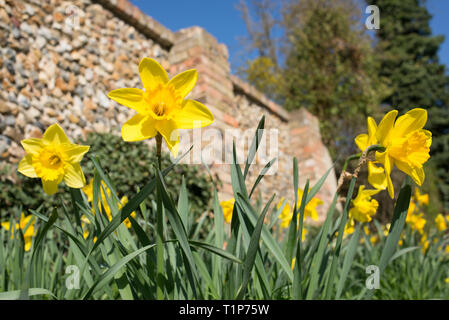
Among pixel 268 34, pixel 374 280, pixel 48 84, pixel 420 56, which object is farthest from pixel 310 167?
pixel 420 56

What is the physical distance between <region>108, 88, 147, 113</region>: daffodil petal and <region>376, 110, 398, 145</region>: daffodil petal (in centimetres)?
44

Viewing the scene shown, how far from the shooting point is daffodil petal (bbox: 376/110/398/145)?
25.7 inches

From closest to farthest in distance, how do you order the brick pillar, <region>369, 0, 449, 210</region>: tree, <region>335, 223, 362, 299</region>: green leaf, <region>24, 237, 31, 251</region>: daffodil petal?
1. <region>335, 223, 362, 299</region>: green leaf
2. <region>24, 237, 31, 251</region>: daffodil petal
3. the brick pillar
4. <region>369, 0, 449, 210</region>: tree

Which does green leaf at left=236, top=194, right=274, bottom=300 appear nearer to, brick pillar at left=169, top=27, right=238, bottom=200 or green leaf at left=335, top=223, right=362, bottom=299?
green leaf at left=335, top=223, right=362, bottom=299

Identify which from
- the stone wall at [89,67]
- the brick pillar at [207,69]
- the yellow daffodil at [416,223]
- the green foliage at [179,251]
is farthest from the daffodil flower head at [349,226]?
the brick pillar at [207,69]

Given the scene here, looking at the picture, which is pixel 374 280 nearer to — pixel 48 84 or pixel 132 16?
pixel 48 84

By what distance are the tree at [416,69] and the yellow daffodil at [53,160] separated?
1357cm

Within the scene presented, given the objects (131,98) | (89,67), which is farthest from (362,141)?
(89,67)

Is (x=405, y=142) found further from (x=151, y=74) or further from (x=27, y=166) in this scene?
(x=27, y=166)

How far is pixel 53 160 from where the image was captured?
2.02 feet

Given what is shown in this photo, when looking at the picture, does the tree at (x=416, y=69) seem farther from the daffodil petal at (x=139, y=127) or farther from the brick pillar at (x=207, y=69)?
the daffodil petal at (x=139, y=127)

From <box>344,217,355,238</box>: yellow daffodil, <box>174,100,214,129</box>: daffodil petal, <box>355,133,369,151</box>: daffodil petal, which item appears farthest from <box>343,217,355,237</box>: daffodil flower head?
<box>174,100,214,129</box>: daffodil petal

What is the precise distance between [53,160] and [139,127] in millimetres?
183

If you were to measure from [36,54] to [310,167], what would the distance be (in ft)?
15.4
